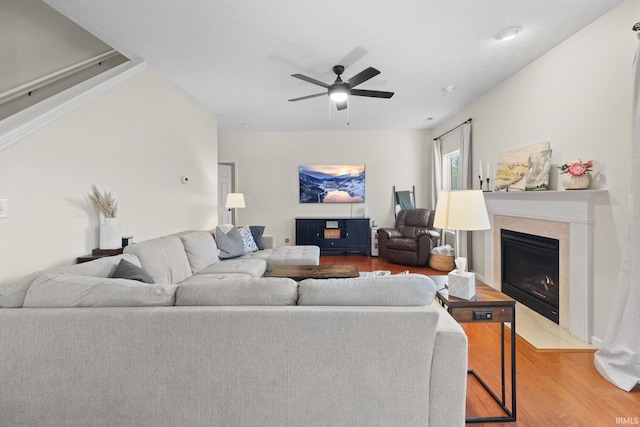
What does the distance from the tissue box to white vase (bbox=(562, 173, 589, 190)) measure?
154 centimetres

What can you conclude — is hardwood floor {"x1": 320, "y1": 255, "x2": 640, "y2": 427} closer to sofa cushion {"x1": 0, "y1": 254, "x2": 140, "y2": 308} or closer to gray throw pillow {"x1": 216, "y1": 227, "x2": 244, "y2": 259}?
sofa cushion {"x1": 0, "y1": 254, "x2": 140, "y2": 308}

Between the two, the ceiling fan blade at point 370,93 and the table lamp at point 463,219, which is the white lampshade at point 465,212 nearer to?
the table lamp at point 463,219

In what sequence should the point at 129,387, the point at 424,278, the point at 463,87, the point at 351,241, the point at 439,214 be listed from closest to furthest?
the point at 129,387 < the point at 424,278 < the point at 439,214 < the point at 463,87 < the point at 351,241

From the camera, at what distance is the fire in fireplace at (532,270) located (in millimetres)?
2730

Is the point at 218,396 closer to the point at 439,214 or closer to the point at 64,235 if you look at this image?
the point at 439,214

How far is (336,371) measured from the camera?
1.20 metres

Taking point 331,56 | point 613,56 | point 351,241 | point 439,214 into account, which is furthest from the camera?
point 351,241

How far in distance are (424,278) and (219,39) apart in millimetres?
2632

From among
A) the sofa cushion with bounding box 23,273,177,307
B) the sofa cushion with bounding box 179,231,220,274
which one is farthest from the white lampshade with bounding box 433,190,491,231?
the sofa cushion with bounding box 179,231,220,274

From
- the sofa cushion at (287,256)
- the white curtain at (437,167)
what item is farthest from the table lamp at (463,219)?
the white curtain at (437,167)

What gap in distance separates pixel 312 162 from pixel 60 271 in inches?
193

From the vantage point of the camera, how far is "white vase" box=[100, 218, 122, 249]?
240cm

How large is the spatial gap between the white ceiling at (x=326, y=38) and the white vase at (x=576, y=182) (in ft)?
4.17

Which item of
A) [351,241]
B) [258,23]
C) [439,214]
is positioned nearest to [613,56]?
[439,214]
